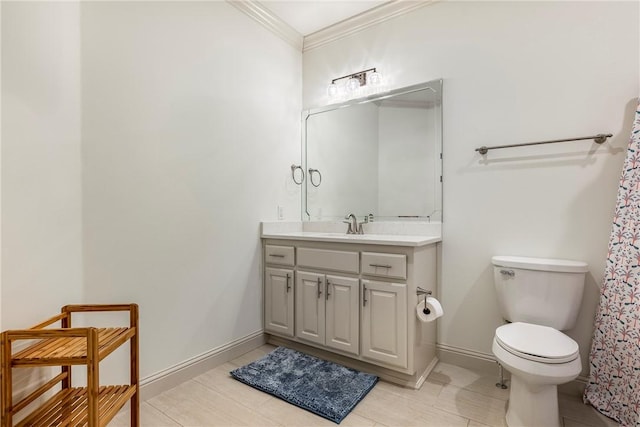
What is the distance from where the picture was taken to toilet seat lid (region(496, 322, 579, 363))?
4.52ft

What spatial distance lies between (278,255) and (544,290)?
1722 millimetres

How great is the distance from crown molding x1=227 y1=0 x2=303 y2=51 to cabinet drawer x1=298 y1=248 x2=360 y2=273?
1.85m

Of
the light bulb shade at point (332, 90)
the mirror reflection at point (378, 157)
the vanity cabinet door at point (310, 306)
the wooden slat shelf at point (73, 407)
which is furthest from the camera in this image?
the light bulb shade at point (332, 90)

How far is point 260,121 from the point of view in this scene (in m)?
2.51

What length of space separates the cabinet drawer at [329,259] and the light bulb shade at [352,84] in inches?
57.2

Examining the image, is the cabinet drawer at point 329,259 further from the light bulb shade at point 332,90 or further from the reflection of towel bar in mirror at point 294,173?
the light bulb shade at point 332,90

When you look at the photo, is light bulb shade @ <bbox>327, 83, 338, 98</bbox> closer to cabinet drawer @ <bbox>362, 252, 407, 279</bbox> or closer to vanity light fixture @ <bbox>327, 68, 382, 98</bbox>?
vanity light fixture @ <bbox>327, 68, 382, 98</bbox>

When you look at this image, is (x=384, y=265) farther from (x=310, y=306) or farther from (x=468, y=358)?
(x=468, y=358)

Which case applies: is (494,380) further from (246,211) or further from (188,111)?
(188,111)

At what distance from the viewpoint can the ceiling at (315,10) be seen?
7.93 feet

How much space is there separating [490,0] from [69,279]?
9.73ft

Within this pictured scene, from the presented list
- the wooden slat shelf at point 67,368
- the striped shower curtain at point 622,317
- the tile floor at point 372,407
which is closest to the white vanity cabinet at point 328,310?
the tile floor at point 372,407

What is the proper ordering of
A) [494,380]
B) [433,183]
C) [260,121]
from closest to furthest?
[494,380] → [433,183] → [260,121]

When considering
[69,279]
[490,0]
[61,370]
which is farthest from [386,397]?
[490,0]
